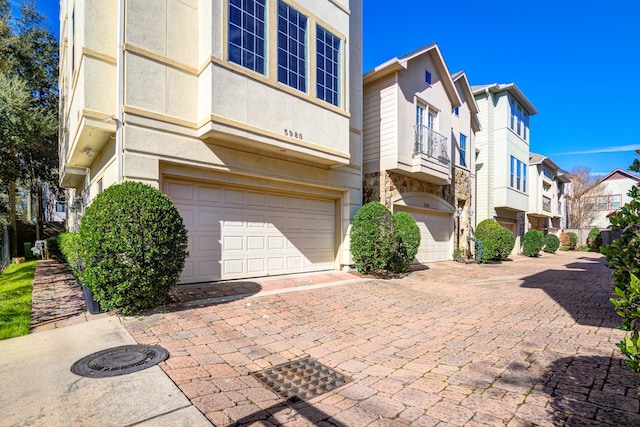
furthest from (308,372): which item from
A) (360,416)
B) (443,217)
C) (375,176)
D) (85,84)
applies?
(443,217)

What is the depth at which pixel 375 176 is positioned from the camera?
37.2 ft

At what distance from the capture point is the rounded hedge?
582 inches

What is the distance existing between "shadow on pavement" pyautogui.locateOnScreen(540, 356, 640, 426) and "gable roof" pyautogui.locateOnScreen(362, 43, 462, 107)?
31.2 ft

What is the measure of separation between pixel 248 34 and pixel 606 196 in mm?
42339

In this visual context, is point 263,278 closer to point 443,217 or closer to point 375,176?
point 375,176

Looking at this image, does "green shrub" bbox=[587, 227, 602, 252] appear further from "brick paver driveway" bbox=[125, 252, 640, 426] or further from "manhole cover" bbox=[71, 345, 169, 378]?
"manhole cover" bbox=[71, 345, 169, 378]

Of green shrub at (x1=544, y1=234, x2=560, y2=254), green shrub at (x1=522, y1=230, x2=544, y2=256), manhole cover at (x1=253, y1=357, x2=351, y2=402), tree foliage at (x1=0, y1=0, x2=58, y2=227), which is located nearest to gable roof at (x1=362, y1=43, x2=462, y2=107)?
manhole cover at (x1=253, y1=357, x2=351, y2=402)

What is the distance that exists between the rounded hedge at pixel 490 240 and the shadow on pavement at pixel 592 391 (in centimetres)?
1191

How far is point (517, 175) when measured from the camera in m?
20.2

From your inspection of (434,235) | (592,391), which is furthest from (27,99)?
(592,391)

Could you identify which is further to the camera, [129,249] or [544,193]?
[544,193]

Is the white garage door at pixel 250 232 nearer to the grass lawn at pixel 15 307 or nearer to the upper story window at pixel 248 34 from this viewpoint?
the grass lawn at pixel 15 307

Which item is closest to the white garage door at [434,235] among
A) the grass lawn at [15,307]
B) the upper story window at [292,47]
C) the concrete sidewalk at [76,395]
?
the upper story window at [292,47]

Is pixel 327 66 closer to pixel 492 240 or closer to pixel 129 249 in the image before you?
pixel 129 249
